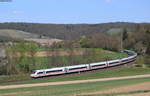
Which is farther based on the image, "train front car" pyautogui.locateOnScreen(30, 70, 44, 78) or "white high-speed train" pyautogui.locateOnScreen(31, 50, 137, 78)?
"white high-speed train" pyautogui.locateOnScreen(31, 50, 137, 78)

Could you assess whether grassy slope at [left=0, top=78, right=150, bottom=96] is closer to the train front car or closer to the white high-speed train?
the train front car

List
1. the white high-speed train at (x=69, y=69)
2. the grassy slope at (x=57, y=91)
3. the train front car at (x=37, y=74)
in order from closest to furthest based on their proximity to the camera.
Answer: the grassy slope at (x=57, y=91) → the train front car at (x=37, y=74) → the white high-speed train at (x=69, y=69)

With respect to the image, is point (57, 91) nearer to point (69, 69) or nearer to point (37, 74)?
point (37, 74)

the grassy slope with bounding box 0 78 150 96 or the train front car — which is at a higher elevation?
the grassy slope with bounding box 0 78 150 96

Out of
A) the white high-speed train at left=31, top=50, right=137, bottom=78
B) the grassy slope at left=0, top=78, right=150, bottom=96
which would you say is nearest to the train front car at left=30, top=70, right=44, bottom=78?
the white high-speed train at left=31, top=50, right=137, bottom=78

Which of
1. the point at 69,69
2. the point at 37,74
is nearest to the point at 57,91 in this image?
the point at 37,74

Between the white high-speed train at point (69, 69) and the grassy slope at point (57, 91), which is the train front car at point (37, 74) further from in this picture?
the grassy slope at point (57, 91)

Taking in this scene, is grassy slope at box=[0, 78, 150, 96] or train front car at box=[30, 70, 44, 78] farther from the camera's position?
train front car at box=[30, 70, 44, 78]

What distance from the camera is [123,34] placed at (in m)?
157

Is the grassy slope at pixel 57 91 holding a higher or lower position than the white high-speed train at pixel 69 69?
higher

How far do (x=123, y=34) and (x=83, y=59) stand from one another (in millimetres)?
76341

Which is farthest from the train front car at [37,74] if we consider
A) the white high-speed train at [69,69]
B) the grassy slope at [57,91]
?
the grassy slope at [57,91]

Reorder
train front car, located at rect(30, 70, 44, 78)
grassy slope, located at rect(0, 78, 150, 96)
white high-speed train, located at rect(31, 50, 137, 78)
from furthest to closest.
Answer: white high-speed train, located at rect(31, 50, 137, 78) → train front car, located at rect(30, 70, 44, 78) → grassy slope, located at rect(0, 78, 150, 96)

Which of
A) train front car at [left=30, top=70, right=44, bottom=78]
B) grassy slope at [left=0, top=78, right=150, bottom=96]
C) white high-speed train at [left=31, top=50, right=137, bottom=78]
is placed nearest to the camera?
grassy slope at [left=0, top=78, right=150, bottom=96]
